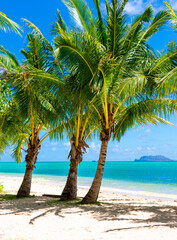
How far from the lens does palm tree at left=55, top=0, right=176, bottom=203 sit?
8.45 metres

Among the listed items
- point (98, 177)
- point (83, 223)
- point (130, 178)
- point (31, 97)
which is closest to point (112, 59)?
point (31, 97)

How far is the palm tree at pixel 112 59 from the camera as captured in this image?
8445 mm

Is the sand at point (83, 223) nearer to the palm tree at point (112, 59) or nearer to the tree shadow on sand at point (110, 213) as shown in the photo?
the tree shadow on sand at point (110, 213)

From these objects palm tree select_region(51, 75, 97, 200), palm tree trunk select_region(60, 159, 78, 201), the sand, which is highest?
palm tree select_region(51, 75, 97, 200)

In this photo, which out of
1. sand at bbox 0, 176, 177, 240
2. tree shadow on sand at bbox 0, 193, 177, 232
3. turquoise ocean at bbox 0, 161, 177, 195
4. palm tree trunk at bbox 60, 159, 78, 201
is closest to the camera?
sand at bbox 0, 176, 177, 240

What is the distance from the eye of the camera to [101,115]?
31.1 feet

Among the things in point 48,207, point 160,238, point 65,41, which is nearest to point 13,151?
point 48,207

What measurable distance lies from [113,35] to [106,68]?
155 centimetres

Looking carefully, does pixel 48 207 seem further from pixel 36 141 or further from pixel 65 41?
pixel 65 41

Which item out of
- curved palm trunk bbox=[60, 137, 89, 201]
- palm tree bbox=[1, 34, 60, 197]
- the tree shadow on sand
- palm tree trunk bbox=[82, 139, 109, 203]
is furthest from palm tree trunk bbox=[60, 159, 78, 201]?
palm tree bbox=[1, 34, 60, 197]

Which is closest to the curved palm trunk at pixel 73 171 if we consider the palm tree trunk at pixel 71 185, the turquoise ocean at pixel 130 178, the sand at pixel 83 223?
the palm tree trunk at pixel 71 185

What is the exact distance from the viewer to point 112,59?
845 centimetres

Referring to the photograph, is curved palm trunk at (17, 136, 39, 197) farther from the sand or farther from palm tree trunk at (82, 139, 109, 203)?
palm tree trunk at (82, 139, 109, 203)

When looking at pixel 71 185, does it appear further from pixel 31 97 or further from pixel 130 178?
pixel 130 178
